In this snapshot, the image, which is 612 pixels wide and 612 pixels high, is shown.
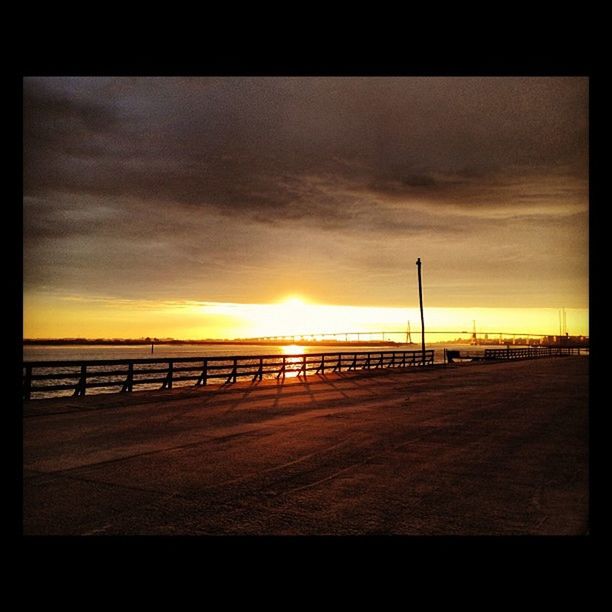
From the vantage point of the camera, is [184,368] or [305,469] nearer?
[305,469]

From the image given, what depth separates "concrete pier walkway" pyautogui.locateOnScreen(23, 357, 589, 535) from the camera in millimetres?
6086

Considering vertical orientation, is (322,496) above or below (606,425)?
below

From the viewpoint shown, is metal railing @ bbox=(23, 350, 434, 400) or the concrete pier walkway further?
metal railing @ bbox=(23, 350, 434, 400)

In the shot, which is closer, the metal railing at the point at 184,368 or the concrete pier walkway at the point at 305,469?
the concrete pier walkway at the point at 305,469

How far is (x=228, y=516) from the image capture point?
20.4 feet

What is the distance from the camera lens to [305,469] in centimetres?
862

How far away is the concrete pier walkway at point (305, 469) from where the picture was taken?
6.09 metres

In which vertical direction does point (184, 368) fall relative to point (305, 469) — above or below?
above
